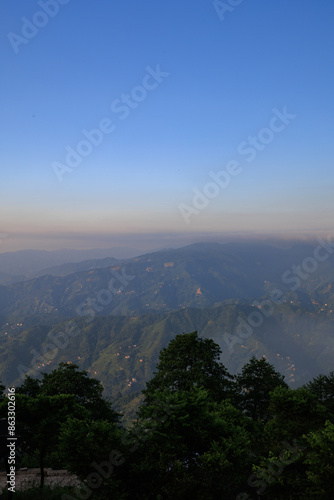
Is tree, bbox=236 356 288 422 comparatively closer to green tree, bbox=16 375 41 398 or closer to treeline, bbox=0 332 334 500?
treeline, bbox=0 332 334 500

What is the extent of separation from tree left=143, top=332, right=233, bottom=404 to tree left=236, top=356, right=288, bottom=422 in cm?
334

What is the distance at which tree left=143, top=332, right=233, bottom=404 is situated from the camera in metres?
37.2

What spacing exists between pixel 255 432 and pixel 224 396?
10510 mm

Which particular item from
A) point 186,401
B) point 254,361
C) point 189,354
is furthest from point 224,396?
point 186,401

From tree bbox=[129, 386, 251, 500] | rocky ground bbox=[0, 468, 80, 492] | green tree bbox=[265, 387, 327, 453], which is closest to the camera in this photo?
tree bbox=[129, 386, 251, 500]

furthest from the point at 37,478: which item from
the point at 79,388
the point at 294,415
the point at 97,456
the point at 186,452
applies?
the point at 294,415

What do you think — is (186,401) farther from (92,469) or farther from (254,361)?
(254,361)

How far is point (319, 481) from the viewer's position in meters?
16.8

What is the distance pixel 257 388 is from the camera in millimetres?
42062

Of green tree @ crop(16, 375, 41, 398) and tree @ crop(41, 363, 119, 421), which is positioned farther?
tree @ crop(41, 363, 119, 421)

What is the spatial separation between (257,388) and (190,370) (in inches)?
457

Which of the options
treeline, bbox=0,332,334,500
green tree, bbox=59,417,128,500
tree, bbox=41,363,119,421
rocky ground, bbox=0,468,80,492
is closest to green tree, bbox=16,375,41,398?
tree, bbox=41,363,119,421

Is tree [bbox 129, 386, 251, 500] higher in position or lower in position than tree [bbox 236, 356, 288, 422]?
higher

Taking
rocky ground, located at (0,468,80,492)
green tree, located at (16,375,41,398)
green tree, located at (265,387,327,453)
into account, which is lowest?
rocky ground, located at (0,468,80,492)
